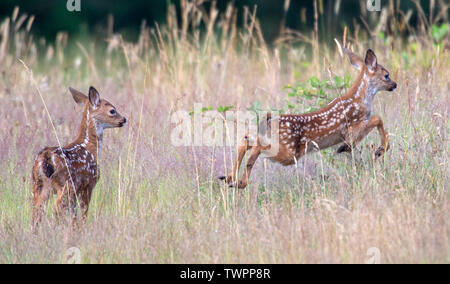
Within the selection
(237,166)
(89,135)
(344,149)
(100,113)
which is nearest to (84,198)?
(89,135)

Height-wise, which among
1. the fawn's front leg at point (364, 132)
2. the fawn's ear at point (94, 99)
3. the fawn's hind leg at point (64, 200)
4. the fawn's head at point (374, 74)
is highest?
the fawn's head at point (374, 74)

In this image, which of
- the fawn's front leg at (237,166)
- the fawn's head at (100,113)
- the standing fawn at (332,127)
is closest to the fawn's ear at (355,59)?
the standing fawn at (332,127)

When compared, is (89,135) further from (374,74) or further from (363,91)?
(374,74)

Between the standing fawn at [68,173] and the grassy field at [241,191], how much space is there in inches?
7.1

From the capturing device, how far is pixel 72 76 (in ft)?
39.5

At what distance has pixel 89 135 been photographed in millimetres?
6312

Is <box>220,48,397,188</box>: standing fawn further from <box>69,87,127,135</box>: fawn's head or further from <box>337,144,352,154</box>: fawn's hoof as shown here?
<box>69,87,127,135</box>: fawn's head

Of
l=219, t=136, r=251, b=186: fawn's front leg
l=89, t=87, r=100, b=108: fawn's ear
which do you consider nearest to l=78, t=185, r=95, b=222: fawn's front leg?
l=89, t=87, r=100, b=108: fawn's ear

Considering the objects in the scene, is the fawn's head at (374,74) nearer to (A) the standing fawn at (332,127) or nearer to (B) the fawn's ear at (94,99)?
(A) the standing fawn at (332,127)

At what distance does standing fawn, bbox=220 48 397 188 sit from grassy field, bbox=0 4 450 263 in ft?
0.56

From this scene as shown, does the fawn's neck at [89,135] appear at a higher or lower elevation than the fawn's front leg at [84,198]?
higher

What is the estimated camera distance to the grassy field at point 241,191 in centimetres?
491

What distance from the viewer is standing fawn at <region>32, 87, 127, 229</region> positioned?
5461 mm
